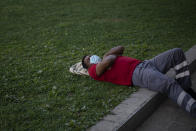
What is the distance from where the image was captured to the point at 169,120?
12.6 feet

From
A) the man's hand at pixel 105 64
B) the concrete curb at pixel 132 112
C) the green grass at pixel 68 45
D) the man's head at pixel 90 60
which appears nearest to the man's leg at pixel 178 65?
the concrete curb at pixel 132 112

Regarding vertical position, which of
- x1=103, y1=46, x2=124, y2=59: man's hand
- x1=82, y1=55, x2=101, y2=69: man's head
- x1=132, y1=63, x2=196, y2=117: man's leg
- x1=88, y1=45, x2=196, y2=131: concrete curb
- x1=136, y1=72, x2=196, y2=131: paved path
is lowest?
x1=136, y1=72, x2=196, y2=131: paved path

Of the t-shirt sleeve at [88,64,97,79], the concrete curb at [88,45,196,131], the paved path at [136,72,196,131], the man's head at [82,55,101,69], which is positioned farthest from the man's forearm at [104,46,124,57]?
the paved path at [136,72,196,131]

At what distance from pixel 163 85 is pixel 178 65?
0.59 meters

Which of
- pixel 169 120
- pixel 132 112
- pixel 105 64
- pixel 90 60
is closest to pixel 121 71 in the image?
pixel 105 64

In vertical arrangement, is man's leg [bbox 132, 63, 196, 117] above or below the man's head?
below

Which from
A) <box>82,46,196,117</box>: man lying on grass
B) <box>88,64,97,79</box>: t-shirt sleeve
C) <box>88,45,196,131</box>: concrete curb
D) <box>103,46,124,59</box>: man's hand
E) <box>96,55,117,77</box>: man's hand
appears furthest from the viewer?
<box>103,46,124,59</box>: man's hand

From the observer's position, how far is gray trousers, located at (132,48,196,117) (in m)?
3.69

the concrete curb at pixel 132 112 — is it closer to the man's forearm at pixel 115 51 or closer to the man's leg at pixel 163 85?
the man's leg at pixel 163 85

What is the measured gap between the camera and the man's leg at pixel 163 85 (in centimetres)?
362

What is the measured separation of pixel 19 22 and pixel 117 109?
7158 millimetres

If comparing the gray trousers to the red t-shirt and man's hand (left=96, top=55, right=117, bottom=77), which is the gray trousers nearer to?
the red t-shirt

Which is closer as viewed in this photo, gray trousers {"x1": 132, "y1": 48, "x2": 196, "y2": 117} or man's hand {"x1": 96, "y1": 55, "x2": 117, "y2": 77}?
gray trousers {"x1": 132, "y1": 48, "x2": 196, "y2": 117}

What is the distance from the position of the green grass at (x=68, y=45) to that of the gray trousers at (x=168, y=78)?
1.10 ft
